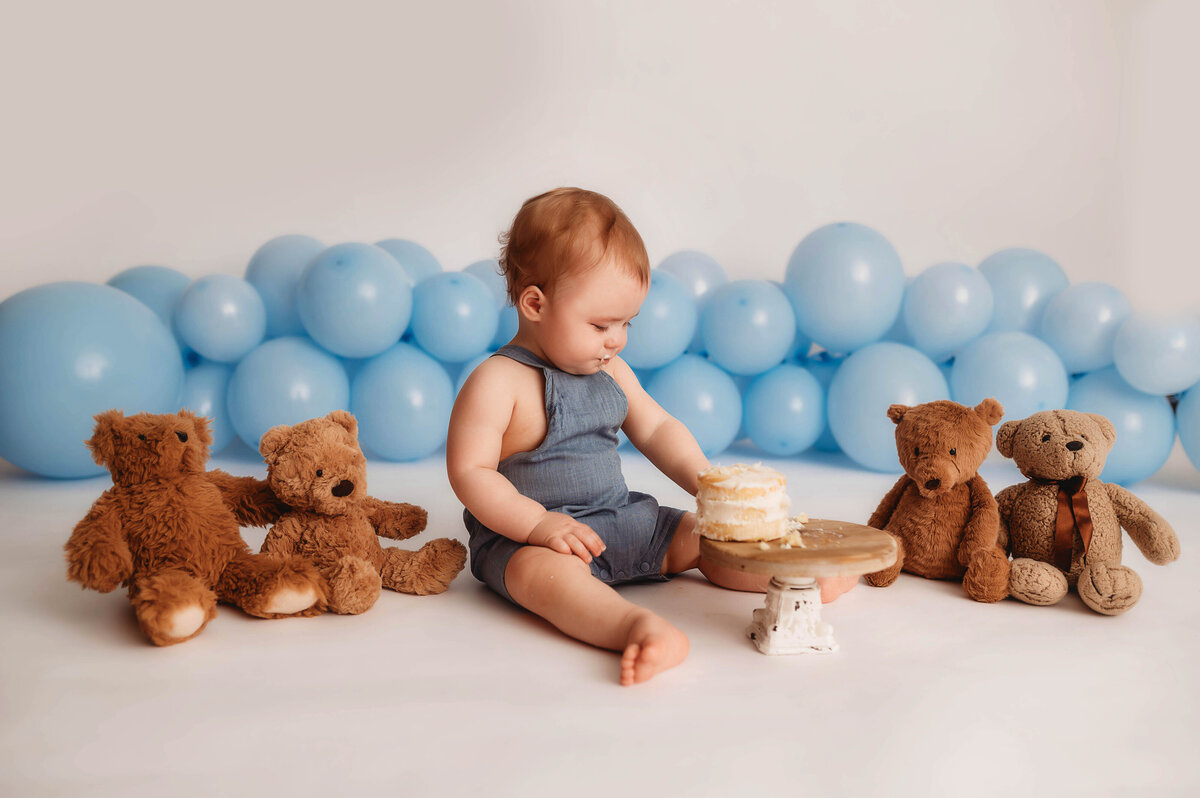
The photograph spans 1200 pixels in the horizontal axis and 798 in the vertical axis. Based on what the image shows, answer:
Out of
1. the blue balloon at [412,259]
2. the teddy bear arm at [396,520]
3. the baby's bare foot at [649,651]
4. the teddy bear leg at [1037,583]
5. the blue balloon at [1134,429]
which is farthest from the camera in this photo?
the blue balloon at [412,259]

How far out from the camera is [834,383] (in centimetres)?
325

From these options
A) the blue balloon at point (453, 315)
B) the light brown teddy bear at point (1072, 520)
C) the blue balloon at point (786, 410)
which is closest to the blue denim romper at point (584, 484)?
the light brown teddy bear at point (1072, 520)

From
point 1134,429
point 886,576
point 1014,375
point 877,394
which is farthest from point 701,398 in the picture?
point 886,576

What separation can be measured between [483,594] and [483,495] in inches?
11.0

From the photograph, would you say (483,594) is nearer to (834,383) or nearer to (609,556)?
(609,556)

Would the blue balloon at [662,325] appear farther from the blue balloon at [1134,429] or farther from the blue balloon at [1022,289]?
the blue balloon at [1134,429]

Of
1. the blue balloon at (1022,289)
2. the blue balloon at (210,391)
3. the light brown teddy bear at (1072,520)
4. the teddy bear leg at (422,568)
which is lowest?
the blue balloon at (210,391)

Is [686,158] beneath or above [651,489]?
above

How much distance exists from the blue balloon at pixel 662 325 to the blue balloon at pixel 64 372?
1.74 m

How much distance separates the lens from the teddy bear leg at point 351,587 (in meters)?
1.58

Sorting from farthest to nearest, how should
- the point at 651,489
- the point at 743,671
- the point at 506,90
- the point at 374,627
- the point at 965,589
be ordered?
the point at 506,90
the point at 651,489
the point at 965,589
the point at 374,627
the point at 743,671

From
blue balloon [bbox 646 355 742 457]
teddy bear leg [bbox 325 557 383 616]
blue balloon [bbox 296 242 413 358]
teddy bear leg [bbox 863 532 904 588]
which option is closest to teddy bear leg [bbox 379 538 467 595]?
teddy bear leg [bbox 325 557 383 616]

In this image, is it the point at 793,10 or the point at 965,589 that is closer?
the point at 965,589

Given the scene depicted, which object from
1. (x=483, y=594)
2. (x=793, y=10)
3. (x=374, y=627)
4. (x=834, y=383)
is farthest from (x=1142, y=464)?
(x=793, y=10)
